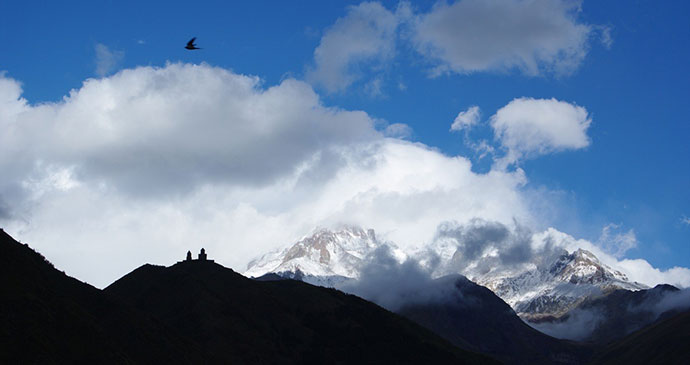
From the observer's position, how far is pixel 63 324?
110 meters

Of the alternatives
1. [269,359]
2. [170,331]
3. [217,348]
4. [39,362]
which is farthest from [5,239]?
[269,359]

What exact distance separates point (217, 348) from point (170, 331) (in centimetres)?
3754

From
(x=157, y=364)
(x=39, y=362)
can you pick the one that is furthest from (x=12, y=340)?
(x=157, y=364)

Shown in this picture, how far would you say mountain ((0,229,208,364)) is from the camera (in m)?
98.4

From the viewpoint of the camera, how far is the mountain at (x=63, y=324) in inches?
3873

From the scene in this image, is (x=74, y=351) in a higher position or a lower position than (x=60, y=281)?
lower

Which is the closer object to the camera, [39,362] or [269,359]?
[39,362]

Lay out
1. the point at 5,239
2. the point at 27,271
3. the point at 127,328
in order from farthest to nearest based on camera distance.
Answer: the point at 127,328
the point at 5,239
the point at 27,271

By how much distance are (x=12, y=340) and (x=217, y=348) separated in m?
98.7

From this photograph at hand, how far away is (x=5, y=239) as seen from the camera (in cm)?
13488

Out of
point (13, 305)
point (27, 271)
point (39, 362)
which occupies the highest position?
point (27, 271)

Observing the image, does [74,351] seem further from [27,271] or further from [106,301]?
[106,301]

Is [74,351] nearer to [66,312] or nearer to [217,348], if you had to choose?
[66,312]

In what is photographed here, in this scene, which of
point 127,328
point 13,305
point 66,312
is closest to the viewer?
point 13,305
